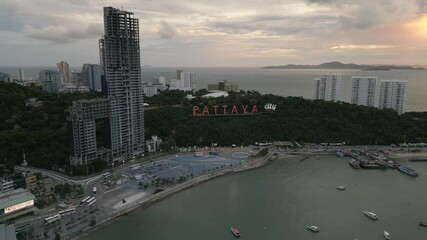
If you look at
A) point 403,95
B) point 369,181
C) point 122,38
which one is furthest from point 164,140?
point 403,95

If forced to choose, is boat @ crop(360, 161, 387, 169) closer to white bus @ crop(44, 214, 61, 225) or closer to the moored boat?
the moored boat

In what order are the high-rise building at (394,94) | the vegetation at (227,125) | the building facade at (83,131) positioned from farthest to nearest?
the high-rise building at (394,94), the vegetation at (227,125), the building facade at (83,131)

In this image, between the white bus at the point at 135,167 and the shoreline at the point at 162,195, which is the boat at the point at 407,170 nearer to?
the shoreline at the point at 162,195

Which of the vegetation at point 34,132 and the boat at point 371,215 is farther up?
the vegetation at point 34,132

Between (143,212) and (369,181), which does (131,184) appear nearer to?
(143,212)

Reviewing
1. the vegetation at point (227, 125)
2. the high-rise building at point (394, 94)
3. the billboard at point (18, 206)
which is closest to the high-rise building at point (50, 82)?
the vegetation at point (227, 125)

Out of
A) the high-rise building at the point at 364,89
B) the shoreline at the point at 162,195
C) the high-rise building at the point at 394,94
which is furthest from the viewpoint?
the high-rise building at the point at 364,89
